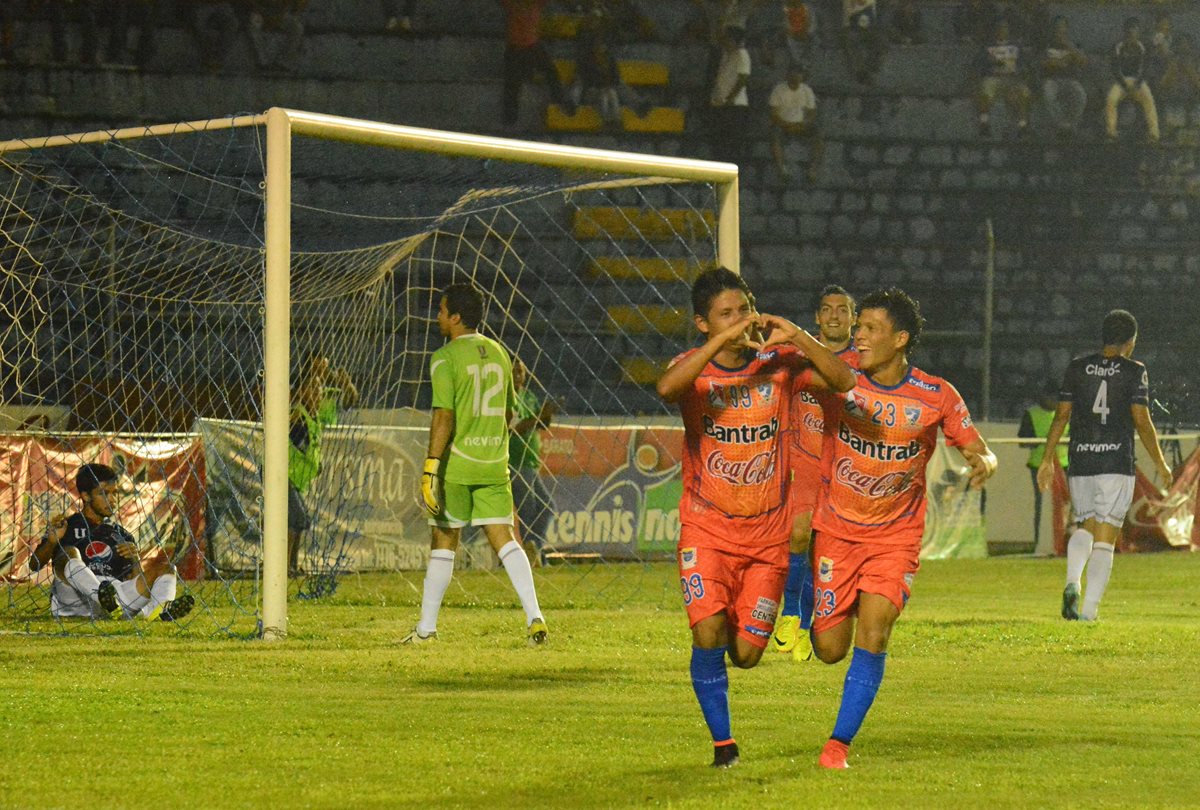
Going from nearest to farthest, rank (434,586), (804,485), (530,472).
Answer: (804,485), (434,586), (530,472)

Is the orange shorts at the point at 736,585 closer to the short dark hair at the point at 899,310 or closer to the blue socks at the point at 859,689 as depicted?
the blue socks at the point at 859,689

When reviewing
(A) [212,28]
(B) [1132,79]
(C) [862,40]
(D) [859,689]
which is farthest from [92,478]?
(B) [1132,79]

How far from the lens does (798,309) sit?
23109 millimetres

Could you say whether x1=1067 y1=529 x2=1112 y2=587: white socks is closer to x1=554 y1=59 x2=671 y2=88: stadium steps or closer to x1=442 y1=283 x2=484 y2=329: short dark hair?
x1=442 y1=283 x2=484 y2=329: short dark hair

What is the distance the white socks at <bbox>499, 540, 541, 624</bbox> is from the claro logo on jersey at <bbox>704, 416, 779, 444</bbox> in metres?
4.04

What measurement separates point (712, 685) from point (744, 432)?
0.84 metres

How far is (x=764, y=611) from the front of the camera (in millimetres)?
5934

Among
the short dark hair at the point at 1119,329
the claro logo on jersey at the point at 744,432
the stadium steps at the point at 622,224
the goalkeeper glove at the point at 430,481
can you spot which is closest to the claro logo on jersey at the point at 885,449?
the claro logo on jersey at the point at 744,432

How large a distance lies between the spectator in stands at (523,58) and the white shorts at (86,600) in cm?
1343

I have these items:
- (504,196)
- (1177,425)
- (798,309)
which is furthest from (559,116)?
(504,196)

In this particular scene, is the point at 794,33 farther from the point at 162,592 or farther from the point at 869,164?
the point at 162,592

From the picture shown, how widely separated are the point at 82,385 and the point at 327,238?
9.58 feet

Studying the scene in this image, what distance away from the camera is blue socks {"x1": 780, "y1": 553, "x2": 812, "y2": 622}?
30.1ft

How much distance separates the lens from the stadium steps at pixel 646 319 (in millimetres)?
21469
